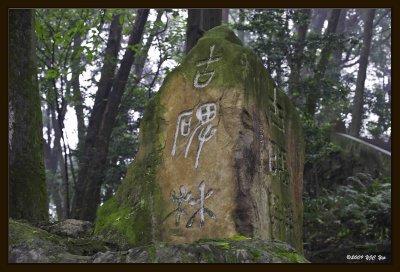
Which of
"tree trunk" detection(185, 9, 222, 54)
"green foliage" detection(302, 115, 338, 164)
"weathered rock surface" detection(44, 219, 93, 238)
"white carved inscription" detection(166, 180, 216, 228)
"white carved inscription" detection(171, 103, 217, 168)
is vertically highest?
"tree trunk" detection(185, 9, 222, 54)

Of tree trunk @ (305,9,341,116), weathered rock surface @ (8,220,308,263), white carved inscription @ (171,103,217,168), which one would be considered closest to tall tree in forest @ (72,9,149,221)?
tree trunk @ (305,9,341,116)

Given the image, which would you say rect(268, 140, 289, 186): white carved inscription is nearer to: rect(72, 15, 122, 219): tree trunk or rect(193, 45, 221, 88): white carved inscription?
rect(193, 45, 221, 88): white carved inscription

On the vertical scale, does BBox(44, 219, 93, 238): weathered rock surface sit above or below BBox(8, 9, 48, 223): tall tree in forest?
below

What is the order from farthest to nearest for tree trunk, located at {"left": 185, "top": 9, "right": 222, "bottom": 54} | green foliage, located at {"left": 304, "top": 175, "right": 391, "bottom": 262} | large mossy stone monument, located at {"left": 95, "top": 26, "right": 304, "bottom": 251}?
green foliage, located at {"left": 304, "top": 175, "right": 391, "bottom": 262}
tree trunk, located at {"left": 185, "top": 9, "right": 222, "bottom": 54}
large mossy stone monument, located at {"left": 95, "top": 26, "right": 304, "bottom": 251}

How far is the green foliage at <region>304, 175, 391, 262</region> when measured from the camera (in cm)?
886

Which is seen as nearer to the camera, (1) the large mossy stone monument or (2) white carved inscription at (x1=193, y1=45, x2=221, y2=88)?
(1) the large mossy stone monument

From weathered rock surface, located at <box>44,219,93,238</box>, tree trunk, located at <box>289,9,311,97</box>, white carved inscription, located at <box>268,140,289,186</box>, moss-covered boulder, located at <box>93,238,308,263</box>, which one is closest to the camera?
moss-covered boulder, located at <box>93,238,308,263</box>

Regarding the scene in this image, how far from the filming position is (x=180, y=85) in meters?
5.48

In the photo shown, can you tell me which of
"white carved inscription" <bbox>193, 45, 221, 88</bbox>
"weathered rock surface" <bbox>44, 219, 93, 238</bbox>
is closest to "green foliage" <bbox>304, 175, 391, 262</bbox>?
"weathered rock surface" <bbox>44, 219, 93, 238</bbox>

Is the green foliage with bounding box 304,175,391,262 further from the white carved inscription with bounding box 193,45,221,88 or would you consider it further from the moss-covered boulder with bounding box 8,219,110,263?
the moss-covered boulder with bounding box 8,219,110,263

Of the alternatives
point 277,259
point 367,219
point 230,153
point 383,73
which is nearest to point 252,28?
point 367,219

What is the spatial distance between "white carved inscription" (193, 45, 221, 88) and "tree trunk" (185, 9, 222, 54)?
2280 millimetres

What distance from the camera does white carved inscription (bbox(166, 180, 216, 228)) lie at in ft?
16.3

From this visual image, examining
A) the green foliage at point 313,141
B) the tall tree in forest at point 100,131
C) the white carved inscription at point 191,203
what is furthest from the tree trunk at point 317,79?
the white carved inscription at point 191,203
